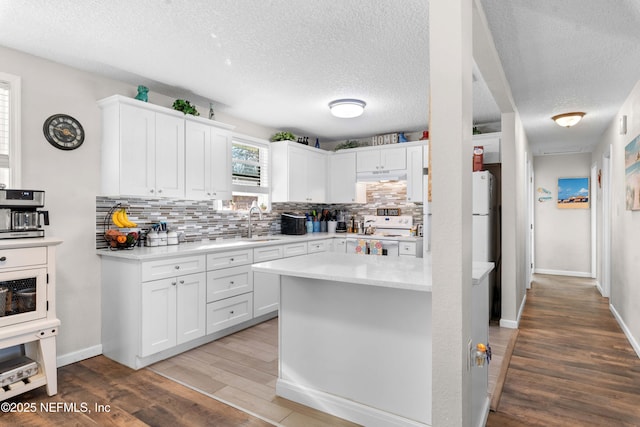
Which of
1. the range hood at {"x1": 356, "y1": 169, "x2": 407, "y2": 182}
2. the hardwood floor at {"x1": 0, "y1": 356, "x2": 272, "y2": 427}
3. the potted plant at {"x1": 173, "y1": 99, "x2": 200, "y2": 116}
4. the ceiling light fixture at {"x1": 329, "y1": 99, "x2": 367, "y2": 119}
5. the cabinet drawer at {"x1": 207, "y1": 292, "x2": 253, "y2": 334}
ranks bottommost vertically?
the hardwood floor at {"x1": 0, "y1": 356, "x2": 272, "y2": 427}

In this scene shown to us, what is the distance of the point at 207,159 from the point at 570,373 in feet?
12.4

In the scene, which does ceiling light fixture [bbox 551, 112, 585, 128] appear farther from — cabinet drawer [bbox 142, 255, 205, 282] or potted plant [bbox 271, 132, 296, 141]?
cabinet drawer [bbox 142, 255, 205, 282]

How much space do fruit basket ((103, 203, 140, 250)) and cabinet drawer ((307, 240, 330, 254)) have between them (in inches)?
84.6

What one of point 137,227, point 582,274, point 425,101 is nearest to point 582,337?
point 425,101

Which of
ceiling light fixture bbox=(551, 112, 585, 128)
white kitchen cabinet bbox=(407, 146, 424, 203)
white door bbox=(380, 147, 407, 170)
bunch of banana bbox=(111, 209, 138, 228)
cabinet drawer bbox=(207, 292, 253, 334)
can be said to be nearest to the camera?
bunch of banana bbox=(111, 209, 138, 228)

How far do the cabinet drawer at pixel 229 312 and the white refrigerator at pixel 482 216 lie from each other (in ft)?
8.25

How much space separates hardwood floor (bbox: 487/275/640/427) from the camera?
226cm

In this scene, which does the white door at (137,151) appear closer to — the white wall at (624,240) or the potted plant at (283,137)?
the potted plant at (283,137)

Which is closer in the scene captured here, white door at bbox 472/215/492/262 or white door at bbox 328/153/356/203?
white door at bbox 472/215/492/262

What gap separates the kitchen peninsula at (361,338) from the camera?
6.46 ft

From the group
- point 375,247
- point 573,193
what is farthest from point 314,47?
point 573,193

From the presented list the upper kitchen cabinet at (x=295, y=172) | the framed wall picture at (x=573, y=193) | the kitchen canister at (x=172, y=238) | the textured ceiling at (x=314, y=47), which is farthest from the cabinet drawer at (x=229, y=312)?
the framed wall picture at (x=573, y=193)

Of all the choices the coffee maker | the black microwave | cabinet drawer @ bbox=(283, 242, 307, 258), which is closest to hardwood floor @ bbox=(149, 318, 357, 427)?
cabinet drawer @ bbox=(283, 242, 307, 258)

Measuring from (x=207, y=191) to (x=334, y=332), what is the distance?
2309 millimetres
